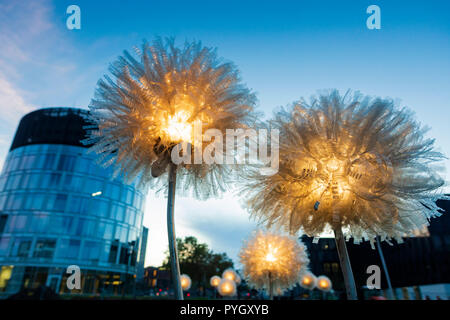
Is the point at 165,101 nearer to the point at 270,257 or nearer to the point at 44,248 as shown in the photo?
the point at 270,257

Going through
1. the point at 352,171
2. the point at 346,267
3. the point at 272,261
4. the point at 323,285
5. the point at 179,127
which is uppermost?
the point at 179,127

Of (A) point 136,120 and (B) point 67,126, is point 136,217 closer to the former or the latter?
(B) point 67,126

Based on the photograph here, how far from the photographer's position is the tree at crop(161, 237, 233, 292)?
158 ft

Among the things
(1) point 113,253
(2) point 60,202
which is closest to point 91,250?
(1) point 113,253

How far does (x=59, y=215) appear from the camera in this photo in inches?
1123

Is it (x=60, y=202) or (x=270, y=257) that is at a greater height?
(x=60, y=202)

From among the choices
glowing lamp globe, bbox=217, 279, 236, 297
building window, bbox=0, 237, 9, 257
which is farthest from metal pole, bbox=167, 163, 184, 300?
building window, bbox=0, 237, 9, 257

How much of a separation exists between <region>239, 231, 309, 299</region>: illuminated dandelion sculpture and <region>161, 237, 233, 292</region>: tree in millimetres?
41754

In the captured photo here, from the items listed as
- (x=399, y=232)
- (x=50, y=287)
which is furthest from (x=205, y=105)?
(x=50, y=287)

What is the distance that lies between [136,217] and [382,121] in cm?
3645

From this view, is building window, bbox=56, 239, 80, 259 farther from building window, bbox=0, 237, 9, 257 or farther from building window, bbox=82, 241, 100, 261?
building window, bbox=0, 237, 9, 257

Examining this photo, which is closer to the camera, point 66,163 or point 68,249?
Answer: point 68,249

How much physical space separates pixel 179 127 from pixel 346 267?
1590 mm
